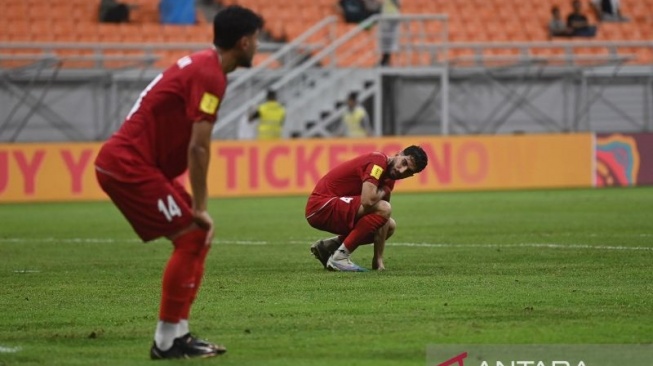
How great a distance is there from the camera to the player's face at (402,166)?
1198 centimetres

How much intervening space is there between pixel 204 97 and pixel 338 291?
371 cm

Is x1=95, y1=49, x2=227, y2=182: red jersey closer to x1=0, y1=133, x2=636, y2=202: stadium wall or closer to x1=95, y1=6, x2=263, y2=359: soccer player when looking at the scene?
x1=95, y1=6, x2=263, y2=359: soccer player

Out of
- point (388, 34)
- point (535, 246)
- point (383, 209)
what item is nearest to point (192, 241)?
point (383, 209)

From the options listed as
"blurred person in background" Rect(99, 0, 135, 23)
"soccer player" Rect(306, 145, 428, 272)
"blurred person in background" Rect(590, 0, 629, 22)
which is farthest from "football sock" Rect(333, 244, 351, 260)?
"blurred person in background" Rect(590, 0, 629, 22)

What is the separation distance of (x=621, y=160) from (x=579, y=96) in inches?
223

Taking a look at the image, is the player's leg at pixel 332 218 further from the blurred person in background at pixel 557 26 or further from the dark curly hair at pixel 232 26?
the blurred person in background at pixel 557 26

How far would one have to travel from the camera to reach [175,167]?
7812 mm

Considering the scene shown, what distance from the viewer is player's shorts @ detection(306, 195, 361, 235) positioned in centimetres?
1260

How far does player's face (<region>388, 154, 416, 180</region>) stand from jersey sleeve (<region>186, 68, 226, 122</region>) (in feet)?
15.3

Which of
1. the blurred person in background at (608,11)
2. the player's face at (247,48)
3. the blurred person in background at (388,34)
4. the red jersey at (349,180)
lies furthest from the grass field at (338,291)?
the blurred person in background at (608,11)

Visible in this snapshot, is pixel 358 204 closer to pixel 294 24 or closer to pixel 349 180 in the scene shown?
pixel 349 180

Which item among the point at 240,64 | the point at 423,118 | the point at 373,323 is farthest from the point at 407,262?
the point at 423,118

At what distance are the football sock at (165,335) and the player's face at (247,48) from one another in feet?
5.12

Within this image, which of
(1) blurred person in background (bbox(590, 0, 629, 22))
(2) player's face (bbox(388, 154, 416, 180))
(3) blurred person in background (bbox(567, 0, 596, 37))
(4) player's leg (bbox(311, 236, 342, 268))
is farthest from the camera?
(1) blurred person in background (bbox(590, 0, 629, 22))
